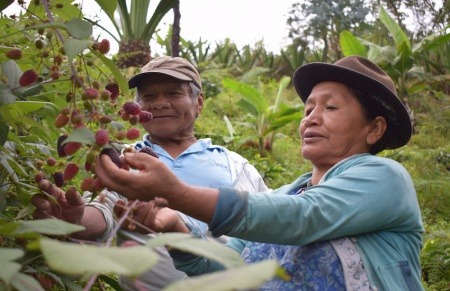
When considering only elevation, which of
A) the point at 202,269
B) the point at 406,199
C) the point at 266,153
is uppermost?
the point at 406,199

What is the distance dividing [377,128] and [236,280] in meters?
1.52

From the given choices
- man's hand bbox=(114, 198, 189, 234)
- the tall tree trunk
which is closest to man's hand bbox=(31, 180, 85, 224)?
man's hand bbox=(114, 198, 189, 234)

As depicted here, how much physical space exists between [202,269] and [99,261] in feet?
4.18

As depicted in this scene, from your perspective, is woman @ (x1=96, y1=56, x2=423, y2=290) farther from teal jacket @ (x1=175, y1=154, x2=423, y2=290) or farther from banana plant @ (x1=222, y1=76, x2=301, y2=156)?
banana plant @ (x1=222, y1=76, x2=301, y2=156)

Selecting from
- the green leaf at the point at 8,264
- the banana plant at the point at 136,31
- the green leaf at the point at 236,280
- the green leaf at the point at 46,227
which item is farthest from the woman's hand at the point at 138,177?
the banana plant at the point at 136,31

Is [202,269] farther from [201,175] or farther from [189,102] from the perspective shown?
[189,102]

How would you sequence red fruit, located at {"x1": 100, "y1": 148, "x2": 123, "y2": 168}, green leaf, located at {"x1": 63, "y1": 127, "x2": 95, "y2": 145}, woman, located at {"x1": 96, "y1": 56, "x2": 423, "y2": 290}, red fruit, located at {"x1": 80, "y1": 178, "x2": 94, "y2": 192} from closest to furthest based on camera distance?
green leaf, located at {"x1": 63, "y1": 127, "x2": 95, "y2": 145}, red fruit, located at {"x1": 100, "y1": 148, "x2": 123, "y2": 168}, red fruit, located at {"x1": 80, "y1": 178, "x2": 94, "y2": 192}, woman, located at {"x1": 96, "y1": 56, "x2": 423, "y2": 290}

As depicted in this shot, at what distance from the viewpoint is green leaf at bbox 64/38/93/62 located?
97 cm

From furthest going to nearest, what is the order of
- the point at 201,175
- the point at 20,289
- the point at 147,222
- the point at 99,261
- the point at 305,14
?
the point at 305,14
the point at 201,175
the point at 147,222
the point at 20,289
the point at 99,261

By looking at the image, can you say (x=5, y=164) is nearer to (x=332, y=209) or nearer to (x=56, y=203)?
(x=56, y=203)

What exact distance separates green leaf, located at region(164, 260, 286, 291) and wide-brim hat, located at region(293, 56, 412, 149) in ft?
4.66

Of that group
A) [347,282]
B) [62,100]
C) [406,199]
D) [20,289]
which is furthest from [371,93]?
[20,289]

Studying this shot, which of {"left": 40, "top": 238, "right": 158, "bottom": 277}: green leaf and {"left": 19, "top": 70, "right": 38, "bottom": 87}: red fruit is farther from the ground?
{"left": 19, "top": 70, "right": 38, "bottom": 87}: red fruit

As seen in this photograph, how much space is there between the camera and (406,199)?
1.61 m
